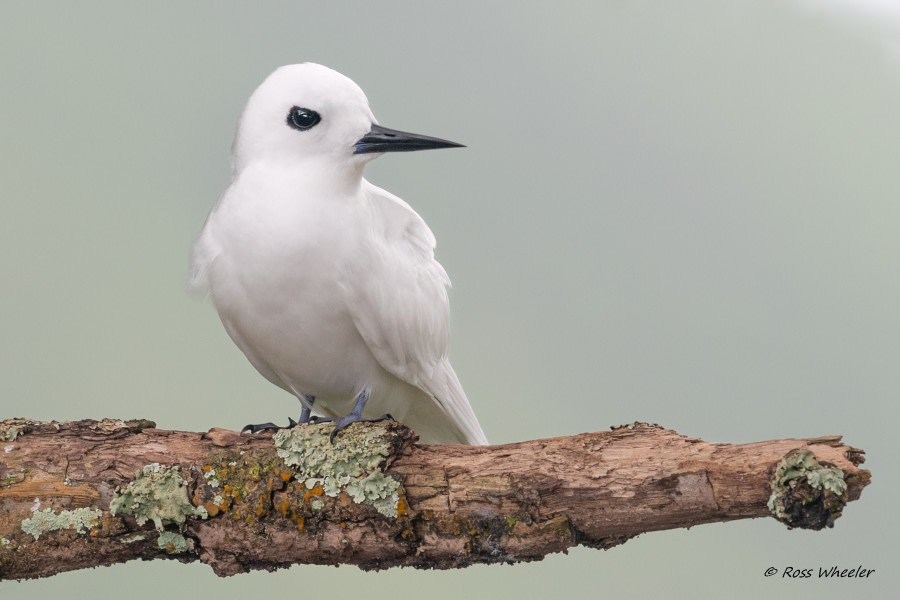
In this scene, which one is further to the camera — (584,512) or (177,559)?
(177,559)

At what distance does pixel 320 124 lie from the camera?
4203mm

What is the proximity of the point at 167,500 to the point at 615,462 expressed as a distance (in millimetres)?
1648

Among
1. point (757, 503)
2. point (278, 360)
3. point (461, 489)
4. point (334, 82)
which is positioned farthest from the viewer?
point (278, 360)

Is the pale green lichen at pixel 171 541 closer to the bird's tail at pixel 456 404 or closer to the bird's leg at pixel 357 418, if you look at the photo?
the bird's leg at pixel 357 418

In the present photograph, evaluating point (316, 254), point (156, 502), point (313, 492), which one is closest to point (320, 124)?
point (316, 254)

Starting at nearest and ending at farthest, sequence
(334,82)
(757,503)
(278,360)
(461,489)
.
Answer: (757,503), (461,489), (334,82), (278,360)

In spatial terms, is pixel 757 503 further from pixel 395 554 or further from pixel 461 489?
pixel 395 554

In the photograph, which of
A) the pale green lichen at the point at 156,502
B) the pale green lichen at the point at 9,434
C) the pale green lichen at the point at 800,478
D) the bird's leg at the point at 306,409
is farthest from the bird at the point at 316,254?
the pale green lichen at the point at 800,478

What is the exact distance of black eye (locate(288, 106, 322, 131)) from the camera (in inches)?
165

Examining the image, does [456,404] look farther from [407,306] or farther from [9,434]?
[9,434]

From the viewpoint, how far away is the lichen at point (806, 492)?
3365 millimetres

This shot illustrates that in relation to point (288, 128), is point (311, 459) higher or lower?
lower

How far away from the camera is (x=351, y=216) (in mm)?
4297

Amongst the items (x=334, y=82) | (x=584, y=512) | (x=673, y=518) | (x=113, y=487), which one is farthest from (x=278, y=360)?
(x=673, y=518)
